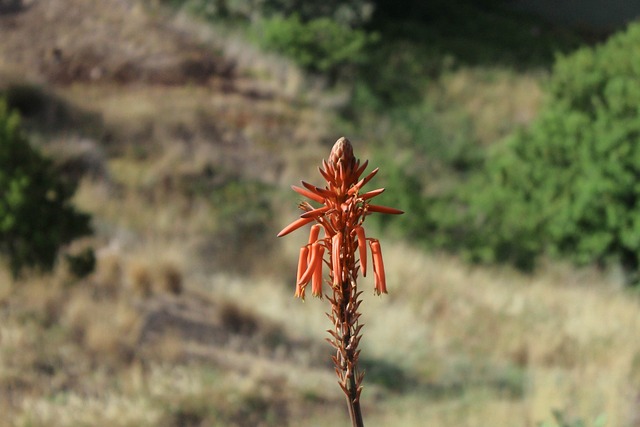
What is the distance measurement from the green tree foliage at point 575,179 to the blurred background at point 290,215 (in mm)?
49

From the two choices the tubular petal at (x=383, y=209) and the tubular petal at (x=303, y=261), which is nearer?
the tubular petal at (x=383, y=209)

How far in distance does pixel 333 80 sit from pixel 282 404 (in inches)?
597

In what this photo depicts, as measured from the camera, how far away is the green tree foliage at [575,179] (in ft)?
39.3

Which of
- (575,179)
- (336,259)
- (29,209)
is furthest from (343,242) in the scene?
(575,179)

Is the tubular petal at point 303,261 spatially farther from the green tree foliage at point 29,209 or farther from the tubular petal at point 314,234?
the green tree foliage at point 29,209

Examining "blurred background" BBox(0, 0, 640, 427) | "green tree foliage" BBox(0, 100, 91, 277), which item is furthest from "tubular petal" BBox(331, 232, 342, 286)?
"green tree foliage" BBox(0, 100, 91, 277)

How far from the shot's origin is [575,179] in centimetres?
1270

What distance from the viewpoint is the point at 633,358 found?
311 inches

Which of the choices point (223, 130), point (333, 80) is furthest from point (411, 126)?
point (223, 130)

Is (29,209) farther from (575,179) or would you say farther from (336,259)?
(575,179)

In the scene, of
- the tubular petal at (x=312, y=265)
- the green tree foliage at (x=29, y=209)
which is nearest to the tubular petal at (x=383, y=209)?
the tubular petal at (x=312, y=265)

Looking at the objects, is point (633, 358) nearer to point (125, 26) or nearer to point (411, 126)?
point (411, 126)

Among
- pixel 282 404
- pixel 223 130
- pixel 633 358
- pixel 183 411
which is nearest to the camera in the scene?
pixel 183 411

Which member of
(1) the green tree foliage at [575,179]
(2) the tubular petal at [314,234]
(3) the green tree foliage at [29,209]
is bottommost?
(2) the tubular petal at [314,234]
